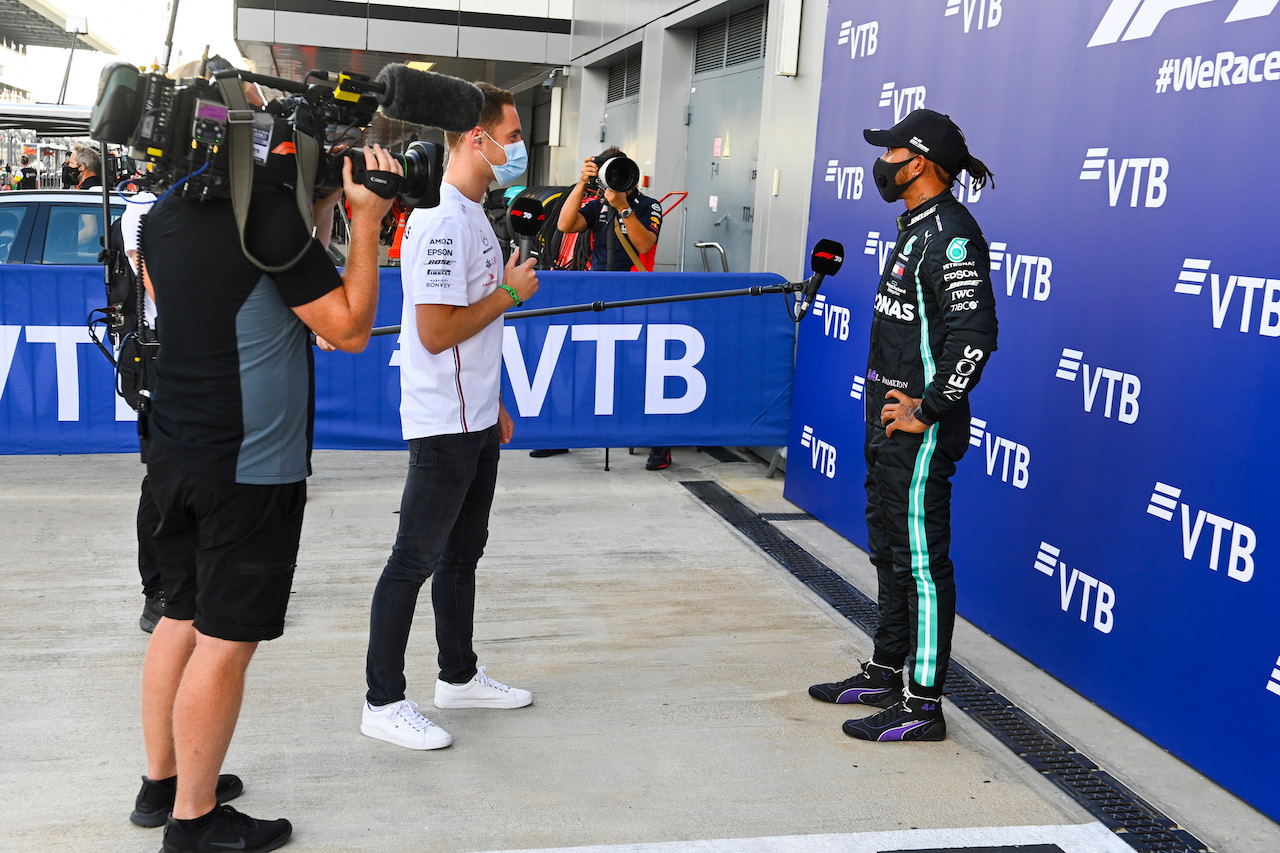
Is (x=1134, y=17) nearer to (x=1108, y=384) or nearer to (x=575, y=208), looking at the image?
(x=1108, y=384)

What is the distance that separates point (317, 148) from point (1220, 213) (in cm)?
255

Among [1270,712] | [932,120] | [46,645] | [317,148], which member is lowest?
[46,645]

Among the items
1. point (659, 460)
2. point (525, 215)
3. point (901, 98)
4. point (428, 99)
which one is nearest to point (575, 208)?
point (659, 460)

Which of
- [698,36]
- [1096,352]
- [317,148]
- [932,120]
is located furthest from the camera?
[698,36]

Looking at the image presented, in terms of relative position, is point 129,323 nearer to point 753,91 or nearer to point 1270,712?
point 1270,712

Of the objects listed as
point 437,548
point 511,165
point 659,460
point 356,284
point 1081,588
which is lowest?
point 659,460

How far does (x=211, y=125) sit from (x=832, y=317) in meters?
4.02

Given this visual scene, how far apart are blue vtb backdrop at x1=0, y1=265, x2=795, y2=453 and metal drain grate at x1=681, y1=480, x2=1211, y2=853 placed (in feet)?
5.73

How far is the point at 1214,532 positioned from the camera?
328cm

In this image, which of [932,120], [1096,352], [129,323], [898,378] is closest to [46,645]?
[129,323]

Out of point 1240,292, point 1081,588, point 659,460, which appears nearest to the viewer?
point 1240,292

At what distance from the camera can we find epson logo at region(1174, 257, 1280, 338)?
3061mm

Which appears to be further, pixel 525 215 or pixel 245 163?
pixel 525 215

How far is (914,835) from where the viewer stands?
9.64 ft
